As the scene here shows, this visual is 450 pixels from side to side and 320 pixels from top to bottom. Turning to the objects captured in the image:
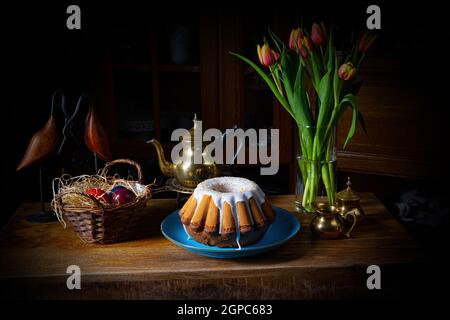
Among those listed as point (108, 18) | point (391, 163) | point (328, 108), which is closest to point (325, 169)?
point (328, 108)

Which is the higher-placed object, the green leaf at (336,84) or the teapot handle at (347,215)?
the green leaf at (336,84)

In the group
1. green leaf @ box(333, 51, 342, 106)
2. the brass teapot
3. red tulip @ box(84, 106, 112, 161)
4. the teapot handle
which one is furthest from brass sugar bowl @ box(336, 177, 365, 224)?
red tulip @ box(84, 106, 112, 161)

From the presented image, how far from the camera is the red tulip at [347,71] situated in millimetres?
1548

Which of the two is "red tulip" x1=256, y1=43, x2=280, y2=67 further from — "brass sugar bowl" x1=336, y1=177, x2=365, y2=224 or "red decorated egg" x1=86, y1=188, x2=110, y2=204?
"red decorated egg" x1=86, y1=188, x2=110, y2=204

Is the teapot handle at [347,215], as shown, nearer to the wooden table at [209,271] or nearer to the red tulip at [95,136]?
the wooden table at [209,271]

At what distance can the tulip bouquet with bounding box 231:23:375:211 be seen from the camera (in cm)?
161

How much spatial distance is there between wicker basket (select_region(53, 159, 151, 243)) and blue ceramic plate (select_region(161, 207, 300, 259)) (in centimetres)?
9

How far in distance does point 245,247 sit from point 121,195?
339mm

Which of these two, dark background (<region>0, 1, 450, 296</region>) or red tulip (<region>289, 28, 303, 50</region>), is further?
dark background (<region>0, 1, 450, 296</region>)

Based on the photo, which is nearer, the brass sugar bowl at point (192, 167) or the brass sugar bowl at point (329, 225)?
the brass sugar bowl at point (329, 225)

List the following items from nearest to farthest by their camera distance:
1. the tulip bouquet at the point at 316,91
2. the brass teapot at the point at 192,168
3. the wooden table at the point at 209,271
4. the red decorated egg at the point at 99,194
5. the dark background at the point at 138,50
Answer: the wooden table at the point at 209,271
the red decorated egg at the point at 99,194
the tulip bouquet at the point at 316,91
the brass teapot at the point at 192,168
the dark background at the point at 138,50

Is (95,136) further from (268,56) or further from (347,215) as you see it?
(347,215)

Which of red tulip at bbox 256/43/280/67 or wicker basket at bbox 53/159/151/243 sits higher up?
red tulip at bbox 256/43/280/67

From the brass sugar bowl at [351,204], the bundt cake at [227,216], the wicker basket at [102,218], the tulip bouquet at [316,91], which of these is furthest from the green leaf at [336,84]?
the wicker basket at [102,218]
